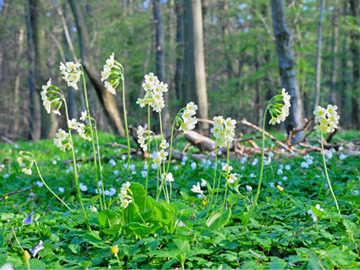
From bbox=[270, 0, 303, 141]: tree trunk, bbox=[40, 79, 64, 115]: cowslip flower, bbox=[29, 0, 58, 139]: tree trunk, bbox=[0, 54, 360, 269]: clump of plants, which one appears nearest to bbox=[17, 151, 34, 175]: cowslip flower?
bbox=[0, 54, 360, 269]: clump of plants

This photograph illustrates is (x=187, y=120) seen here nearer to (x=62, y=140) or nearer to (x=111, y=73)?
(x=111, y=73)

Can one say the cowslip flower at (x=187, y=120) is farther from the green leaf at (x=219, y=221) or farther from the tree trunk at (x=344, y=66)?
the tree trunk at (x=344, y=66)

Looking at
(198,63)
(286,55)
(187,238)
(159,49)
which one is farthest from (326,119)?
(159,49)

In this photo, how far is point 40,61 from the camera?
11.2 m

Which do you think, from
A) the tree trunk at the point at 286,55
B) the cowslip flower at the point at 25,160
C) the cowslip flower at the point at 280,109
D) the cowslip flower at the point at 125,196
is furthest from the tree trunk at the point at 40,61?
the cowslip flower at the point at 280,109

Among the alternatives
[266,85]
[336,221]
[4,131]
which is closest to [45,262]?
[336,221]

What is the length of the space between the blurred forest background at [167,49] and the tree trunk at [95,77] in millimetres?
26

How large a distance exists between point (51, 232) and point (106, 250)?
0.53 meters

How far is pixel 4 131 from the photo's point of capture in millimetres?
24641

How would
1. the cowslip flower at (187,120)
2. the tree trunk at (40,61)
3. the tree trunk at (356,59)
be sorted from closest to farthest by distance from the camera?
the cowslip flower at (187,120), the tree trunk at (40,61), the tree trunk at (356,59)

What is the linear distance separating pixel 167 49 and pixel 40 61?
7981 millimetres

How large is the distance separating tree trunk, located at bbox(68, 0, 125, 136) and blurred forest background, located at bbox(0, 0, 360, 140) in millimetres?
26

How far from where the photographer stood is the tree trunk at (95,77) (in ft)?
27.8

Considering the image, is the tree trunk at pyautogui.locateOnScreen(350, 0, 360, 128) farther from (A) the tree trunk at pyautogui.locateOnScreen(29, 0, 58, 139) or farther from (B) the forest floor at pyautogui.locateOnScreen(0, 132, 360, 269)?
(B) the forest floor at pyautogui.locateOnScreen(0, 132, 360, 269)
